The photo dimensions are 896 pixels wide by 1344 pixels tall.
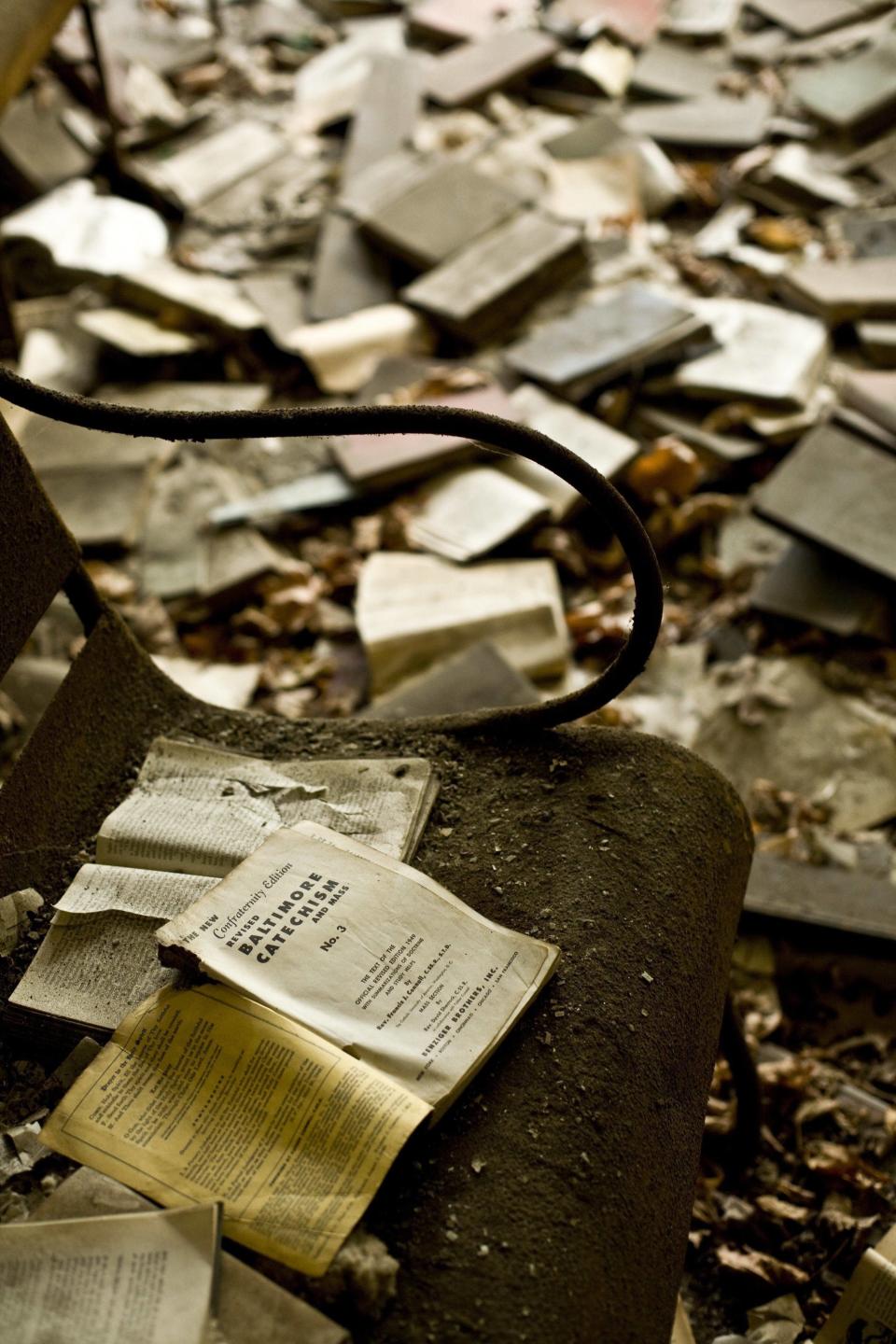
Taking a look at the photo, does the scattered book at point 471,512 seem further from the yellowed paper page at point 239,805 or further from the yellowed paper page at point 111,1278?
the yellowed paper page at point 111,1278

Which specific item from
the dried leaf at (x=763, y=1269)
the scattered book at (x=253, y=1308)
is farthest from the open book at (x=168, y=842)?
the dried leaf at (x=763, y=1269)

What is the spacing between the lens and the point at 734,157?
4.10 meters

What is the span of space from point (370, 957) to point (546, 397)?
2.24 meters

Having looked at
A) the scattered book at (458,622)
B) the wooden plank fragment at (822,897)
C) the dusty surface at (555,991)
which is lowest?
the wooden plank fragment at (822,897)

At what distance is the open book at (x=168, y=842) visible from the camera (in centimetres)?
101

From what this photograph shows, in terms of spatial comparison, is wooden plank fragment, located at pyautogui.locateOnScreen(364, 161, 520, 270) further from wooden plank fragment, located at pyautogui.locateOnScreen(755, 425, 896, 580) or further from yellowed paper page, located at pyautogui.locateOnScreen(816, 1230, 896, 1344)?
yellowed paper page, located at pyautogui.locateOnScreen(816, 1230, 896, 1344)

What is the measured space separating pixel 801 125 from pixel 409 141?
147 cm

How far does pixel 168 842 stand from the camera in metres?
1.13

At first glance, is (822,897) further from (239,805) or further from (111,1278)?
(111,1278)

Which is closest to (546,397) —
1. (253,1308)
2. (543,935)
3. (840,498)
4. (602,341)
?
(602,341)

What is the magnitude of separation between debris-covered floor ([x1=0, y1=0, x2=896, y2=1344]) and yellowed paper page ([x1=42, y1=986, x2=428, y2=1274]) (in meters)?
0.08

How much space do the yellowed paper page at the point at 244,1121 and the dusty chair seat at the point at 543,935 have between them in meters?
0.06

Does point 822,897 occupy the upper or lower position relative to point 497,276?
lower

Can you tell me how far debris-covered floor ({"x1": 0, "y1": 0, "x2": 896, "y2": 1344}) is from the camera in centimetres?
183
